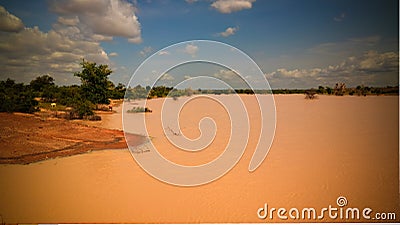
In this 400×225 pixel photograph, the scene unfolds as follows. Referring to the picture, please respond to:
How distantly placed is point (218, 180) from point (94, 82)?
3681mm

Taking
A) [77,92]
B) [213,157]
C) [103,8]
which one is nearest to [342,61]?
[213,157]

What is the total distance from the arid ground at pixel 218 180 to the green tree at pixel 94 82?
1131mm

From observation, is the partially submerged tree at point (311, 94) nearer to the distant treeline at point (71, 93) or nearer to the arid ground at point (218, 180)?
the arid ground at point (218, 180)

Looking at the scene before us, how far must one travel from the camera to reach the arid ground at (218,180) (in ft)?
12.9

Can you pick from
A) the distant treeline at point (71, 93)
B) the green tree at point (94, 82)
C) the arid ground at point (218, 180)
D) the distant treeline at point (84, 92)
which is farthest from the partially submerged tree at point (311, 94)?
the green tree at point (94, 82)

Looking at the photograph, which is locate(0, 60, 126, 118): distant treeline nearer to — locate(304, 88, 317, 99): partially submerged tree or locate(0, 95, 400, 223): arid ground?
locate(0, 95, 400, 223): arid ground

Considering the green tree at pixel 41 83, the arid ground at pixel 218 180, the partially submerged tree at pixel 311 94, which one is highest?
the green tree at pixel 41 83

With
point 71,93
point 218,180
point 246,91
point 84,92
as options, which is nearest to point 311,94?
point 246,91

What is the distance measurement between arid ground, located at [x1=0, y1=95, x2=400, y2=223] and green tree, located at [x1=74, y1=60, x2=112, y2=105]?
1131 mm

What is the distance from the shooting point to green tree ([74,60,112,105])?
6.22 m

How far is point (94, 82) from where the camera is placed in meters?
6.75

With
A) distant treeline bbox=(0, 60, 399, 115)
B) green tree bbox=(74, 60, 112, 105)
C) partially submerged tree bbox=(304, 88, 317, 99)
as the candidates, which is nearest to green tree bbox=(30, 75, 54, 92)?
distant treeline bbox=(0, 60, 399, 115)

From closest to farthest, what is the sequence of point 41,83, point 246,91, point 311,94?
1. point 246,91
2. point 41,83
3. point 311,94

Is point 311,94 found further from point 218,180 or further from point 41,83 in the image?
point 41,83
